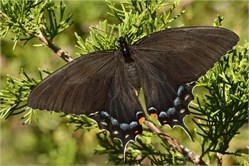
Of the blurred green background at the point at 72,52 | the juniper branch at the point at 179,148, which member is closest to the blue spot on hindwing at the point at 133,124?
the juniper branch at the point at 179,148

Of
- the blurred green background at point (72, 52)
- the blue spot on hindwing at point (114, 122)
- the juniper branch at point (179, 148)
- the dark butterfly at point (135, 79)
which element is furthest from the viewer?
the blurred green background at point (72, 52)

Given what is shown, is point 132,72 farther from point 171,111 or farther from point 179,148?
point 179,148

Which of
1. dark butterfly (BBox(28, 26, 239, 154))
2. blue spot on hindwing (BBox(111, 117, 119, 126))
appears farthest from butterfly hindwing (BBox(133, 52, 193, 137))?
blue spot on hindwing (BBox(111, 117, 119, 126))

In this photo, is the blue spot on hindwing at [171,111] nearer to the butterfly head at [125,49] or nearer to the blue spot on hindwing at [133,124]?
the blue spot on hindwing at [133,124]

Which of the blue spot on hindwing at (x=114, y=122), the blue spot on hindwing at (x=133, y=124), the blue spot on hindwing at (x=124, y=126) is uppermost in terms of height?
the blue spot on hindwing at (x=114, y=122)

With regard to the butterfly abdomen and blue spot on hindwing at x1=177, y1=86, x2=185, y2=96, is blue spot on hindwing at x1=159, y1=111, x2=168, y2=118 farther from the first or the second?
the butterfly abdomen

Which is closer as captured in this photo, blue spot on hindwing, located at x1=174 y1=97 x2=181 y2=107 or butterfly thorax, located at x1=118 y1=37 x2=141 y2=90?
blue spot on hindwing, located at x1=174 y1=97 x2=181 y2=107

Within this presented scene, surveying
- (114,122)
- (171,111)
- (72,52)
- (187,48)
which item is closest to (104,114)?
(114,122)

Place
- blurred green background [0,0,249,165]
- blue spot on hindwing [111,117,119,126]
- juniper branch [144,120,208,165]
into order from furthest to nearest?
blurred green background [0,0,249,165], blue spot on hindwing [111,117,119,126], juniper branch [144,120,208,165]
